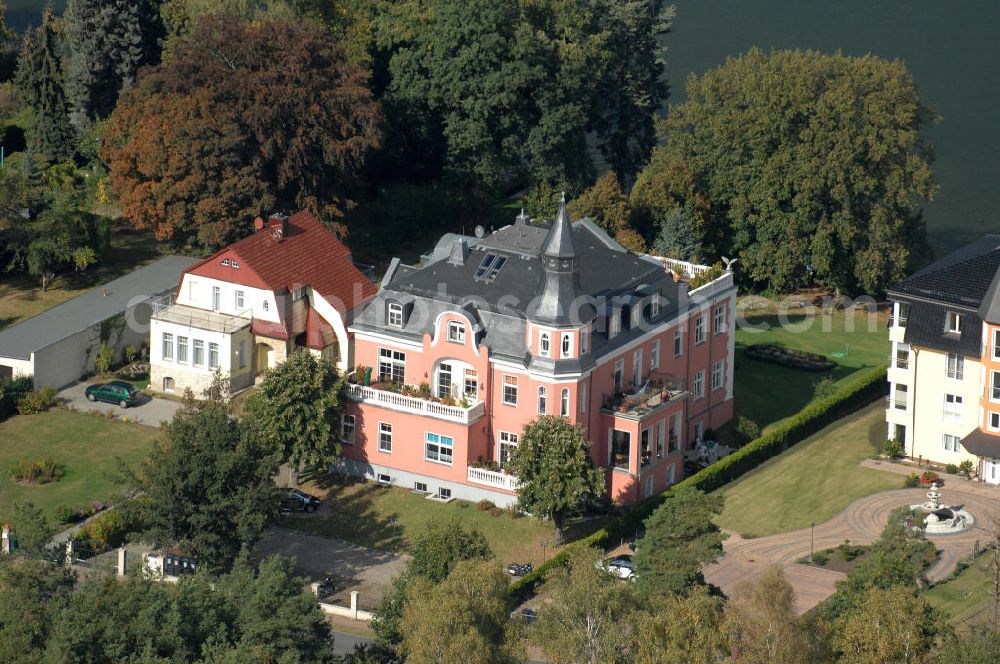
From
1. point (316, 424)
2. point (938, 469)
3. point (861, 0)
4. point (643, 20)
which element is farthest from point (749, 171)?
point (861, 0)

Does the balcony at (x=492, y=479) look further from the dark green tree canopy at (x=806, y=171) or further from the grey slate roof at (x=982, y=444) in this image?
the dark green tree canopy at (x=806, y=171)

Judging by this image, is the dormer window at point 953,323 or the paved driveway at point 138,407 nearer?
the dormer window at point 953,323

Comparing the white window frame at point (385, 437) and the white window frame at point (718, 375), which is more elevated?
the white window frame at point (718, 375)

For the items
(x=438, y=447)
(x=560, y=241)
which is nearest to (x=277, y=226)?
(x=438, y=447)

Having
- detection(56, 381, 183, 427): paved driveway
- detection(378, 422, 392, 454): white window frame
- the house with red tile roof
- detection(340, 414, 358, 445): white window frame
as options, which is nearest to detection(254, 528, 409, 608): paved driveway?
detection(378, 422, 392, 454): white window frame

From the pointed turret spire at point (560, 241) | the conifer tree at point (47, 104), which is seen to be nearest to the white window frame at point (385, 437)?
the pointed turret spire at point (560, 241)

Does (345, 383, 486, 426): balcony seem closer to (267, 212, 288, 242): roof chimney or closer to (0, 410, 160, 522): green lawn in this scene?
(0, 410, 160, 522): green lawn

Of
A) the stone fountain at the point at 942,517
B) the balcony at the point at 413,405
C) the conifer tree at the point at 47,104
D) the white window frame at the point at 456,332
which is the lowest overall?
the stone fountain at the point at 942,517
